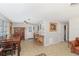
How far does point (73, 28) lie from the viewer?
2.04m

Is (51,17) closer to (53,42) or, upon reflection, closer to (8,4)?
(53,42)

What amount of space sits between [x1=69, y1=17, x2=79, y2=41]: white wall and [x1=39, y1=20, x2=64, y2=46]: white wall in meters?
0.14

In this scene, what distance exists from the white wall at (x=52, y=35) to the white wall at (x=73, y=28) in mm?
142

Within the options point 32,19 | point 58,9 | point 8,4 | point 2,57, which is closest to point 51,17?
point 58,9

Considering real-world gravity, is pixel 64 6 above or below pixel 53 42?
above

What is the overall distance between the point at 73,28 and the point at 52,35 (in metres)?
0.37

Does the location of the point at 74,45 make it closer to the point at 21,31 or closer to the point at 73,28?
the point at 73,28

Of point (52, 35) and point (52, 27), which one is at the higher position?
point (52, 27)

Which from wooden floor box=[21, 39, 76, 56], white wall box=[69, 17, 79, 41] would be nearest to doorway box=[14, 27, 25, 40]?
wooden floor box=[21, 39, 76, 56]

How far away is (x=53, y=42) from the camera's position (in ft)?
6.80

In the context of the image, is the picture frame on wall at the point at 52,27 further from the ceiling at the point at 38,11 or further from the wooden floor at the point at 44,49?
the wooden floor at the point at 44,49

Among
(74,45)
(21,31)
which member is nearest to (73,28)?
(74,45)

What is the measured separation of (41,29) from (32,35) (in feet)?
0.60

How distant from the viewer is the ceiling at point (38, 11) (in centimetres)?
198
